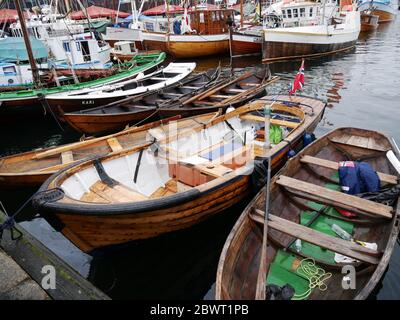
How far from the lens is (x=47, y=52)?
18.3m

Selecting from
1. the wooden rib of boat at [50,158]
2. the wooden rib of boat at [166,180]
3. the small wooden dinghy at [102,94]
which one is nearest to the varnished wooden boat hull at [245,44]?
the small wooden dinghy at [102,94]

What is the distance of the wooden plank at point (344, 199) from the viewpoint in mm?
5262

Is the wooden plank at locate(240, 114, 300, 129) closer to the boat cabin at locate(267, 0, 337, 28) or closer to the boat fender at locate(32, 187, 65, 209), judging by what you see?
the boat fender at locate(32, 187, 65, 209)

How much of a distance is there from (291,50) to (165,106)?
17.4 metres

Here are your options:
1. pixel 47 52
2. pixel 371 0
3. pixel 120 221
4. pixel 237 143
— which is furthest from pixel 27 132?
pixel 371 0

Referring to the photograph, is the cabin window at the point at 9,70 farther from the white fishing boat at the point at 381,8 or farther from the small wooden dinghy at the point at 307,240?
the white fishing boat at the point at 381,8

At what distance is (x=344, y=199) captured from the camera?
5.55 metres

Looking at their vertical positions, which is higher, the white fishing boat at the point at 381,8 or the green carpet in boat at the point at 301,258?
the white fishing boat at the point at 381,8

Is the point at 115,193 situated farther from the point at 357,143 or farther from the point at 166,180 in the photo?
the point at 357,143

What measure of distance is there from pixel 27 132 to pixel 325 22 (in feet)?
80.6

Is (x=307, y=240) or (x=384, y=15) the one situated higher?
(x=384, y=15)

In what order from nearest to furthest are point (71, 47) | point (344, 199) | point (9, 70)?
point (344, 199) < point (9, 70) < point (71, 47)

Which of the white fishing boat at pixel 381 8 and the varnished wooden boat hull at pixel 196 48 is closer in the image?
the varnished wooden boat hull at pixel 196 48

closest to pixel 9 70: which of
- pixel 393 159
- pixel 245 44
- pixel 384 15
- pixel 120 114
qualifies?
pixel 120 114
